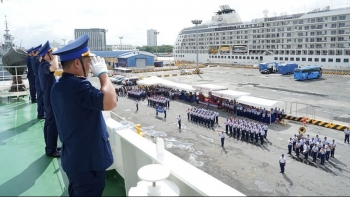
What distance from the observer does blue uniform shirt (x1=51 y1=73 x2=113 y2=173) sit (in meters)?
2.30

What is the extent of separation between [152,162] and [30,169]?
2.24m

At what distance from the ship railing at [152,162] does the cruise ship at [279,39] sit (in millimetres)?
59501

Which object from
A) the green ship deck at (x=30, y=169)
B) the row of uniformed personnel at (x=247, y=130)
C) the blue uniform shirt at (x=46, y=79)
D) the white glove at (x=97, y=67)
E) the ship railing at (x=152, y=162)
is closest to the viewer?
the ship railing at (x=152, y=162)

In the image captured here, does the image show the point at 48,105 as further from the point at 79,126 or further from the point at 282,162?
the point at 282,162

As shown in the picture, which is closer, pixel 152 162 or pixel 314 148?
pixel 152 162

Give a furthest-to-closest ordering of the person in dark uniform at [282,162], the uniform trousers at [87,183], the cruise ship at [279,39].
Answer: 1. the cruise ship at [279,39]
2. the person in dark uniform at [282,162]
3. the uniform trousers at [87,183]

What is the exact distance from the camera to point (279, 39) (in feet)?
219

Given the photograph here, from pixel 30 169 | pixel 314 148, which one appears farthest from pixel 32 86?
pixel 314 148

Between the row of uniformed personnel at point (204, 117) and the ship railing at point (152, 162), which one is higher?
the ship railing at point (152, 162)

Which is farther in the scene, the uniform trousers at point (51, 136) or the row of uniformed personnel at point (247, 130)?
the row of uniformed personnel at point (247, 130)

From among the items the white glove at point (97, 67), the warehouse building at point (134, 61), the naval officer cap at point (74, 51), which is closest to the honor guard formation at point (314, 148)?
the white glove at point (97, 67)

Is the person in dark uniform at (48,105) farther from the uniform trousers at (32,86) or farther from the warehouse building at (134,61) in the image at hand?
the warehouse building at (134,61)

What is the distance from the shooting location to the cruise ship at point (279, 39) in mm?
55469

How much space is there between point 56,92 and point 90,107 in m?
0.44
